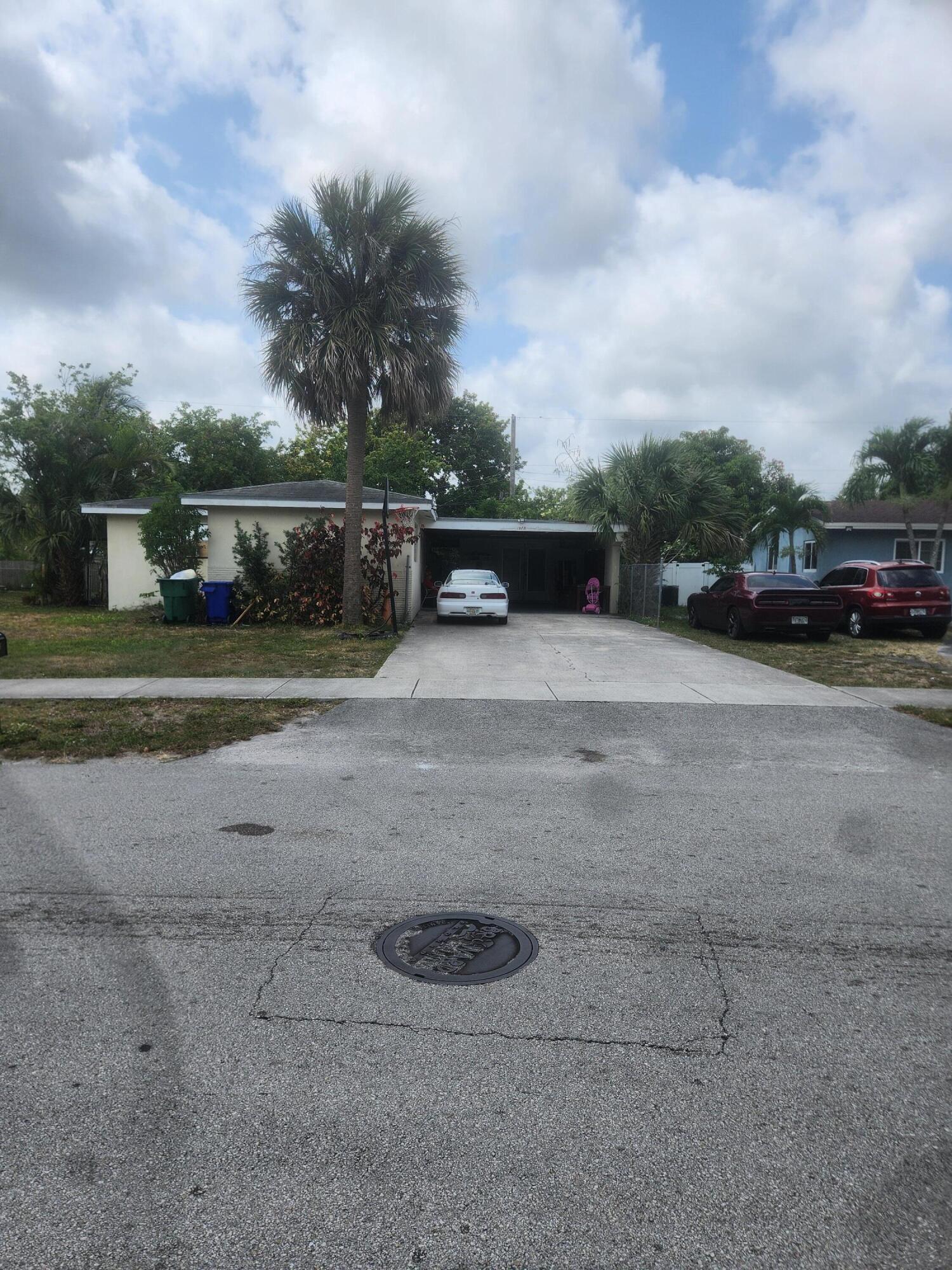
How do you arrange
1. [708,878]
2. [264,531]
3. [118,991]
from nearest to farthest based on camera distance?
[118,991] < [708,878] < [264,531]

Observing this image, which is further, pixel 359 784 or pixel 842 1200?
pixel 359 784

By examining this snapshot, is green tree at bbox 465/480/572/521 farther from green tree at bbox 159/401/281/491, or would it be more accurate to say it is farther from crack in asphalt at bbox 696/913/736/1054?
crack in asphalt at bbox 696/913/736/1054

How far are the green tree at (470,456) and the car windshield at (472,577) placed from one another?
24.2 metres

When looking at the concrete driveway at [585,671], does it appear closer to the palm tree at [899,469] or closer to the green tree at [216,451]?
the palm tree at [899,469]

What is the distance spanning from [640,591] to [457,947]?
2110 centimetres

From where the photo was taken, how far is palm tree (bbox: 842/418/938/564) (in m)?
25.6

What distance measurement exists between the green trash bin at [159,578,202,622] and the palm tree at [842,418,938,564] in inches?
761

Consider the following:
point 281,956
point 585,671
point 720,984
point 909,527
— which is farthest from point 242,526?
point 909,527

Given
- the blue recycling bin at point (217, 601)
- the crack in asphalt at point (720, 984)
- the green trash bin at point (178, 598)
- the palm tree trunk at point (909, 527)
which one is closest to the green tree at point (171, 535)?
the green trash bin at point (178, 598)

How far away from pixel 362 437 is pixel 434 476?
1136 inches

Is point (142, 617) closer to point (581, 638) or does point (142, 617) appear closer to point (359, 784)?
point (581, 638)

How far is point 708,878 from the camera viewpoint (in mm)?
4578

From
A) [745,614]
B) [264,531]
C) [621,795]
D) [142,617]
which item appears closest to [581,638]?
[745,614]

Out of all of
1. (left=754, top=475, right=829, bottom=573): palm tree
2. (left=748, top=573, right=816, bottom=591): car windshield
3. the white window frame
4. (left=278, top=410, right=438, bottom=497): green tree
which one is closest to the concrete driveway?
(left=748, top=573, right=816, bottom=591): car windshield
